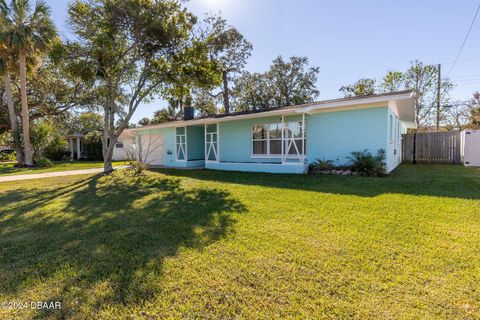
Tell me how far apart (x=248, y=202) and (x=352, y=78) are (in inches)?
986

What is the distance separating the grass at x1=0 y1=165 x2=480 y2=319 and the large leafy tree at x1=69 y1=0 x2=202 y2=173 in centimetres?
699

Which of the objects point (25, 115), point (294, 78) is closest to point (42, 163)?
point (25, 115)

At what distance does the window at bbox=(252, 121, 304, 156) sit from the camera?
11105mm

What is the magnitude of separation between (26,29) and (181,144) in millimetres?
11231

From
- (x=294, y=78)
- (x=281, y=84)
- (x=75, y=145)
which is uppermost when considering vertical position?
(x=294, y=78)

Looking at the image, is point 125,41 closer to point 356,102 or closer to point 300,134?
point 300,134

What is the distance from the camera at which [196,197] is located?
6555 millimetres

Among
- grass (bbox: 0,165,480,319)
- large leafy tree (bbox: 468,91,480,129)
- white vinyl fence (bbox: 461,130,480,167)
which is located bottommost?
grass (bbox: 0,165,480,319)

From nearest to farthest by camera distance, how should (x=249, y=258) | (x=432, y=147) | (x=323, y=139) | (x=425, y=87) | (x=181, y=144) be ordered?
(x=249, y=258)
(x=323, y=139)
(x=432, y=147)
(x=181, y=144)
(x=425, y=87)

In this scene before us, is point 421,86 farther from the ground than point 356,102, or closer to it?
farther from the ground

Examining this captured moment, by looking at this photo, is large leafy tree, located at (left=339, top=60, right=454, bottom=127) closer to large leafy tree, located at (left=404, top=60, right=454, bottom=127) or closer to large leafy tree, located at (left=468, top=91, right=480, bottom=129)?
large leafy tree, located at (left=404, top=60, right=454, bottom=127)

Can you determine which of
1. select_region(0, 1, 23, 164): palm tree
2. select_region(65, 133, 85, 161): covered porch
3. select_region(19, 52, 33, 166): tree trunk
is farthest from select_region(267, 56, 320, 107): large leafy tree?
select_region(65, 133, 85, 161): covered porch

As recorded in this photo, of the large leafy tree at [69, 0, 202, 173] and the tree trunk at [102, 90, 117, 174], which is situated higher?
the large leafy tree at [69, 0, 202, 173]

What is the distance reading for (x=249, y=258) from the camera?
3.03 metres
